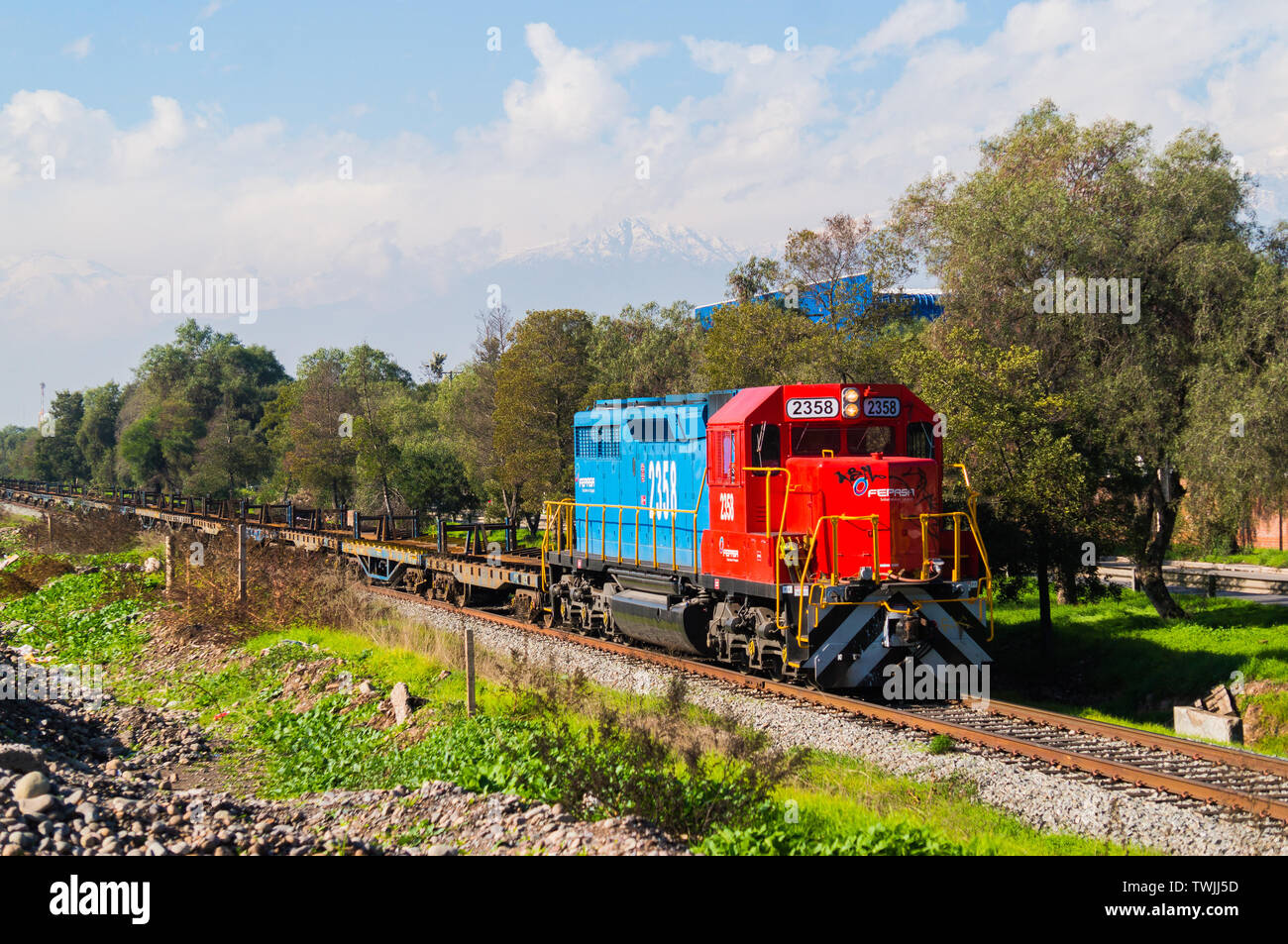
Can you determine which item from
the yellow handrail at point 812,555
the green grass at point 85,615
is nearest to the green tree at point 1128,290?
the yellow handrail at point 812,555

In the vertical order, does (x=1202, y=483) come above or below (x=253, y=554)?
above

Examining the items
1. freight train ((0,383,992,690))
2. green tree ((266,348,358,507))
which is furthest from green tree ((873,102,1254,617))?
green tree ((266,348,358,507))

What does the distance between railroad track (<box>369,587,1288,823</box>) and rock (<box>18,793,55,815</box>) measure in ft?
27.2

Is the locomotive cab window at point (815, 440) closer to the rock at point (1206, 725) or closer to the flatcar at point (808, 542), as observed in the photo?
the flatcar at point (808, 542)

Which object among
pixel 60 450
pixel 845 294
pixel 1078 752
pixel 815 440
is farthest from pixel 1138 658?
pixel 60 450

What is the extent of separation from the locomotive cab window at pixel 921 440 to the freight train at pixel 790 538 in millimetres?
18

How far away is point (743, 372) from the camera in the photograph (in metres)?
27.2

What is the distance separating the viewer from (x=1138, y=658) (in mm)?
18297

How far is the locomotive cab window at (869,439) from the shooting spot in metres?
13.2

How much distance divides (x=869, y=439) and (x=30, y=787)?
1043cm
